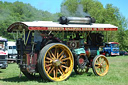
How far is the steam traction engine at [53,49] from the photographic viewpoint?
29.9ft

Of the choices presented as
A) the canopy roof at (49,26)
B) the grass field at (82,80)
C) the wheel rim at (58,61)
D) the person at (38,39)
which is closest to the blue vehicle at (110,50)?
the grass field at (82,80)

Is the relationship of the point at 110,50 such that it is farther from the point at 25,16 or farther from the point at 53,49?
the point at 53,49

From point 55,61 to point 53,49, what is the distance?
0.57m

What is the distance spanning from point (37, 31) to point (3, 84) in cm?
243

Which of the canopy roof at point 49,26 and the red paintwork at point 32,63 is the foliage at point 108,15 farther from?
the red paintwork at point 32,63

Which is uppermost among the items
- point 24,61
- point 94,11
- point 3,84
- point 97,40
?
point 94,11

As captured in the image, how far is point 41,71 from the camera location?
8859mm

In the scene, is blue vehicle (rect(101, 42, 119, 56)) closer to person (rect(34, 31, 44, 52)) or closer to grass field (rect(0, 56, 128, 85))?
grass field (rect(0, 56, 128, 85))

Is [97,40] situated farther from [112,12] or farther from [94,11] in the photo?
[112,12]

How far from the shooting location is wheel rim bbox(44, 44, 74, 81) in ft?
30.7

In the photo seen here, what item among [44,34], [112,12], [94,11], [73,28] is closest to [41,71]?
[44,34]

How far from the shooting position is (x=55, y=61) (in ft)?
30.9

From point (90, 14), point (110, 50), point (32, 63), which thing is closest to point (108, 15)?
point (90, 14)

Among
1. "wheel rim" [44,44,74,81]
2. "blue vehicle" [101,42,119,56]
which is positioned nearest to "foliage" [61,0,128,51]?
"blue vehicle" [101,42,119,56]
